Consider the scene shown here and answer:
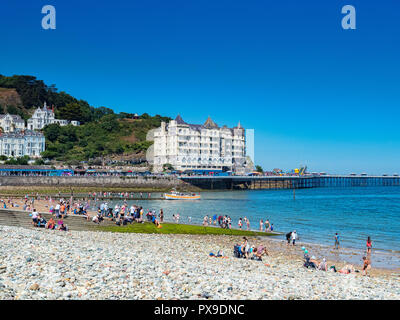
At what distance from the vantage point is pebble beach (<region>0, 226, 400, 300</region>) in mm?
9055

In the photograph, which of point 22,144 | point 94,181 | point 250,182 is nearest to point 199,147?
point 250,182

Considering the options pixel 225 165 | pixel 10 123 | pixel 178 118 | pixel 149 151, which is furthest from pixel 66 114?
pixel 225 165

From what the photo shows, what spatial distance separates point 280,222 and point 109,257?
963 inches

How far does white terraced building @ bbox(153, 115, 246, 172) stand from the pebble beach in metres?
87.8

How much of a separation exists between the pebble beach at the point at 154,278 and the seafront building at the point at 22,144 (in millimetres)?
95021

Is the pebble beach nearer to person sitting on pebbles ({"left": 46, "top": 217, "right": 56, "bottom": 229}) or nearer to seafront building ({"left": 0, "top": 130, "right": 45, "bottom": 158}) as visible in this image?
person sitting on pebbles ({"left": 46, "top": 217, "right": 56, "bottom": 229})

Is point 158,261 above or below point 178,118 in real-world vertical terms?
below

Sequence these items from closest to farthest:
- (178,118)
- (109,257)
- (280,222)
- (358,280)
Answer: (109,257) < (358,280) < (280,222) < (178,118)

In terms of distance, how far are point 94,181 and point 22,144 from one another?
134ft

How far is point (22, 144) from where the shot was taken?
103 meters

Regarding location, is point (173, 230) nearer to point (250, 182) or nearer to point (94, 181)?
point (94, 181)

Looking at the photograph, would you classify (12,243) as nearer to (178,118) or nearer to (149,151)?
(178,118)

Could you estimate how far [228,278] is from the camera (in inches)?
470

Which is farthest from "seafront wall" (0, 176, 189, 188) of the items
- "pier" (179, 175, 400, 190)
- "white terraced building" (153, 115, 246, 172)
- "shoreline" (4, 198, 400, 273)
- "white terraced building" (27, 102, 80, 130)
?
"white terraced building" (27, 102, 80, 130)
